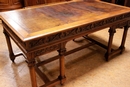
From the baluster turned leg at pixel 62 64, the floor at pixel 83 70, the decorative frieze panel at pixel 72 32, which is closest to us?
the decorative frieze panel at pixel 72 32

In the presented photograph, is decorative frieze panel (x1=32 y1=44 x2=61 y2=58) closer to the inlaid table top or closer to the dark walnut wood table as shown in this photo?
the dark walnut wood table

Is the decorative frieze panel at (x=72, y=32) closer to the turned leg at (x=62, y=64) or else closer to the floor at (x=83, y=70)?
the turned leg at (x=62, y=64)

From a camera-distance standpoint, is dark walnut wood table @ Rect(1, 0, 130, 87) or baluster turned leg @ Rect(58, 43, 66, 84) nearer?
dark walnut wood table @ Rect(1, 0, 130, 87)

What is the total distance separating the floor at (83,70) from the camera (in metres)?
1.72

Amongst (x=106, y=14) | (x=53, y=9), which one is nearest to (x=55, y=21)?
(x=53, y=9)

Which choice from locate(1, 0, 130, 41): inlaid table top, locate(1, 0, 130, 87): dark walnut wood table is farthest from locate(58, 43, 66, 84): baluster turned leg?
locate(1, 0, 130, 41): inlaid table top

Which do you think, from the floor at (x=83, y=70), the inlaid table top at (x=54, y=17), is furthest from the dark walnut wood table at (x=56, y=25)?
the floor at (x=83, y=70)

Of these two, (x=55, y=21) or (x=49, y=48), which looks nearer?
(x=49, y=48)

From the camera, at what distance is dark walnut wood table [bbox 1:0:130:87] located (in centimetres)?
125

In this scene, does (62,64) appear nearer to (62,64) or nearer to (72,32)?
(62,64)

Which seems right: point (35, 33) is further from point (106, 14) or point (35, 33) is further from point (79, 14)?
point (106, 14)

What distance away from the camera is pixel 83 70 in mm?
1916

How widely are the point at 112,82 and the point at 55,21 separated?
987mm

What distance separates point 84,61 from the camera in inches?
82.7
